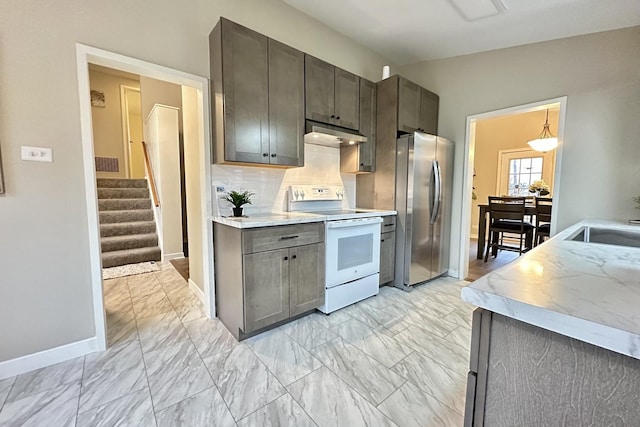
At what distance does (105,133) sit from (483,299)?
8.08 meters

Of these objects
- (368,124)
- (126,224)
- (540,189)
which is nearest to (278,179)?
(368,124)

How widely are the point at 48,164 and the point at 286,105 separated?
1.77 meters

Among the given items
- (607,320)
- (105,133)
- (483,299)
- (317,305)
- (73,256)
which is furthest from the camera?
(105,133)

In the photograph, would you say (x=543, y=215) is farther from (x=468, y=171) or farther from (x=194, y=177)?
(x=194, y=177)

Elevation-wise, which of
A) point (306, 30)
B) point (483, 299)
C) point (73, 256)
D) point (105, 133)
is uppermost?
point (306, 30)

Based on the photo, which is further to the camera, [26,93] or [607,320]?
[26,93]

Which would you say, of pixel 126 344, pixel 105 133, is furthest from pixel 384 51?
pixel 105 133

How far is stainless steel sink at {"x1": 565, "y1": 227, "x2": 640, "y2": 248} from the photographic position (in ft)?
6.06

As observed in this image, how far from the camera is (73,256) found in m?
1.87

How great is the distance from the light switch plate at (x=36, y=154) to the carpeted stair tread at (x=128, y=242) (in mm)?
2648

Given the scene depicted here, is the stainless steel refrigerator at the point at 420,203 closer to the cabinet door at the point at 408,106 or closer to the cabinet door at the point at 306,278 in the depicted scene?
the cabinet door at the point at 408,106

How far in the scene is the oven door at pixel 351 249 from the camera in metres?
2.49

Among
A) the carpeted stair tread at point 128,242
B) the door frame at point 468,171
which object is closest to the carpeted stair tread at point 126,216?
the carpeted stair tread at point 128,242

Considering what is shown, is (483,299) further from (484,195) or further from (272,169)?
(484,195)
